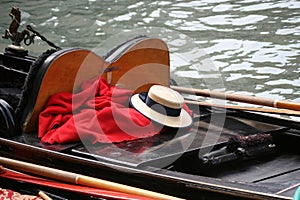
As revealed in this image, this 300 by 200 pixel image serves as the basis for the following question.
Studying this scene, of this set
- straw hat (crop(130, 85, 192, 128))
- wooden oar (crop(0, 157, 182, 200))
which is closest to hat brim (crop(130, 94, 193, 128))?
straw hat (crop(130, 85, 192, 128))

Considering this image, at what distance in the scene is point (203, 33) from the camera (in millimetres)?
6277

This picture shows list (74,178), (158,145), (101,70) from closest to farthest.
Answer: (74,178), (158,145), (101,70)

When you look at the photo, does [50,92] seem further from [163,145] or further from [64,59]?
[163,145]

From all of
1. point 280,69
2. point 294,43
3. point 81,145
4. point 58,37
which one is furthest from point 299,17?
point 81,145

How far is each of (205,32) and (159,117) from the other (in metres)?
3.96

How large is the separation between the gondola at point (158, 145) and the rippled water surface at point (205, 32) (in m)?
2.10

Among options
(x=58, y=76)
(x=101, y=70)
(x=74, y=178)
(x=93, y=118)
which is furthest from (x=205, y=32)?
(x=74, y=178)

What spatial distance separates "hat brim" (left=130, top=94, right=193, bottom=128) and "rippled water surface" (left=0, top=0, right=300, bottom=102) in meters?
2.26

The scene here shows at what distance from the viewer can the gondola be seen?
6.73ft

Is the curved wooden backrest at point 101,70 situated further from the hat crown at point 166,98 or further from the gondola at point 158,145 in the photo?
the hat crown at point 166,98

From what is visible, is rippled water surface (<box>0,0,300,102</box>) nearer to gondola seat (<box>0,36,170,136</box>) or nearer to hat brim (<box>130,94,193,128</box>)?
gondola seat (<box>0,36,170,136</box>)

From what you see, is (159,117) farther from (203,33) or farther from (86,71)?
(203,33)

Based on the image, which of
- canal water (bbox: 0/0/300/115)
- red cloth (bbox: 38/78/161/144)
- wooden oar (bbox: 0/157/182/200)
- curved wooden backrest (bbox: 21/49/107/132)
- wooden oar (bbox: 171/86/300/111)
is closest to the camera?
wooden oar (bbox: 0/157/182/200)

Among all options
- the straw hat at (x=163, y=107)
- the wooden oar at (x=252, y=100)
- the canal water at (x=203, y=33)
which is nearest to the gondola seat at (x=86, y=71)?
the wooden oar at (x=252, y=100)
